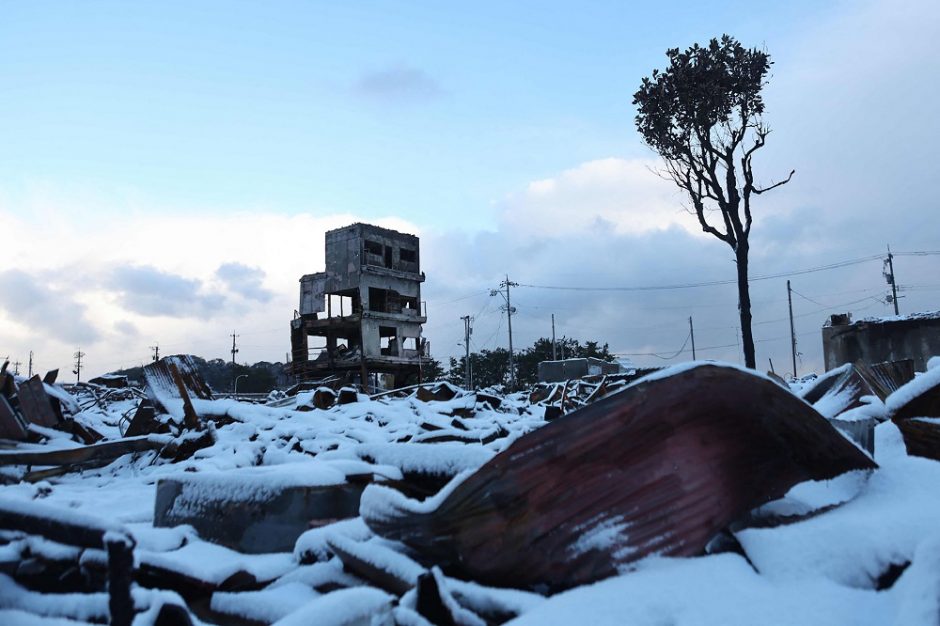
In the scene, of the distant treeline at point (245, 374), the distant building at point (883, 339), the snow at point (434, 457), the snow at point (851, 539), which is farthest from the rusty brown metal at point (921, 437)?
the distant treeline at point (245, 374)

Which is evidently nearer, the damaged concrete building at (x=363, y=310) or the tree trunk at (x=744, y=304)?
the tree trunk at (x=744, y=304)

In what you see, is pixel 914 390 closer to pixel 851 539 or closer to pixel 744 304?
pixel 851 539

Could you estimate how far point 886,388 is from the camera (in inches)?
106

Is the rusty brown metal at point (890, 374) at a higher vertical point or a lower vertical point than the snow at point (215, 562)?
higher

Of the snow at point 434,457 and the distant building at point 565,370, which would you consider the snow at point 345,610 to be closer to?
the snow at point 434,457

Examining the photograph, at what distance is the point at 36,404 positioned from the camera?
5188 millimetres

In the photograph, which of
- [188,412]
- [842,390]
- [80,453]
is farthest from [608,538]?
[188,412]

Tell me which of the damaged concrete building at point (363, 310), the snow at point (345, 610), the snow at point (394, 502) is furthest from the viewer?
the damaged concrete building at point (363, 310)

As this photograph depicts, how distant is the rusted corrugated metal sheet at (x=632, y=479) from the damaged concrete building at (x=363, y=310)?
30467mm

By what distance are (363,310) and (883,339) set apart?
2281 cm

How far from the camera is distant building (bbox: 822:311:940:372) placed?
543 inches

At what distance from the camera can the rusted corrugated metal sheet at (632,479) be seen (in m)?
1.12

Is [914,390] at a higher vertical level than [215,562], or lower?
higher

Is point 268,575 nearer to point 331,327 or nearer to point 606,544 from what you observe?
point 606,544
